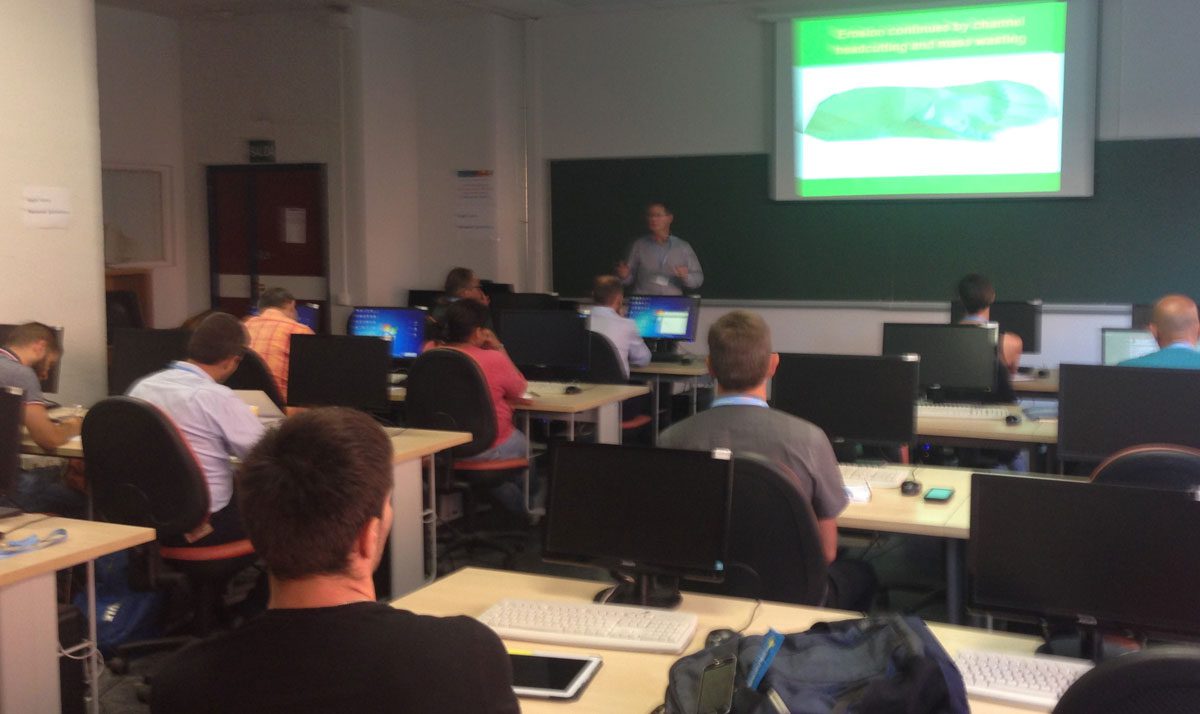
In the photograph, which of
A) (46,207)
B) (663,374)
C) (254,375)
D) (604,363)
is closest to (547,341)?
(604,363)

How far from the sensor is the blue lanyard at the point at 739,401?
3191 millimetres

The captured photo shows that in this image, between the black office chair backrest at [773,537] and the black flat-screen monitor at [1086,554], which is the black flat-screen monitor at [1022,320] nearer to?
the black office chair backrest at [773,537]

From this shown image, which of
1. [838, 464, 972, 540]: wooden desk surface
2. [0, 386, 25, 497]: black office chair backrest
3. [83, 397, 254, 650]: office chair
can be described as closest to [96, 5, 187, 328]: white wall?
[83, 397, 254, 650]: office chair

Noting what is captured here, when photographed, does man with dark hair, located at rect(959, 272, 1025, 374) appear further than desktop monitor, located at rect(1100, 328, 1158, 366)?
Yes

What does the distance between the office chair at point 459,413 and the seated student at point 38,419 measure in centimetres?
149

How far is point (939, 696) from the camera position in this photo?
1751 mm

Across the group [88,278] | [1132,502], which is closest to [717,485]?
[1132,502]

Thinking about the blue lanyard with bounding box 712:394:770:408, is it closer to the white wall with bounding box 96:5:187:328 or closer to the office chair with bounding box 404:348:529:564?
→ the office chair with bounding box 404:348:529:564

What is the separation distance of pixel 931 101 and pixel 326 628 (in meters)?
7.64

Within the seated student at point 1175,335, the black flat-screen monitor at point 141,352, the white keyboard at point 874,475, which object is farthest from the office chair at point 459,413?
the seated student at point 1175,335

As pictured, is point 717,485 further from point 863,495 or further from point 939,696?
point 863,495

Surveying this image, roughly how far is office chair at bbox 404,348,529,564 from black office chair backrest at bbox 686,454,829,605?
2546 mm

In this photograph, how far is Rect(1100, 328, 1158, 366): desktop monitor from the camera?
573 cm

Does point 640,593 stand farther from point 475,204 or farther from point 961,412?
point 475,204
